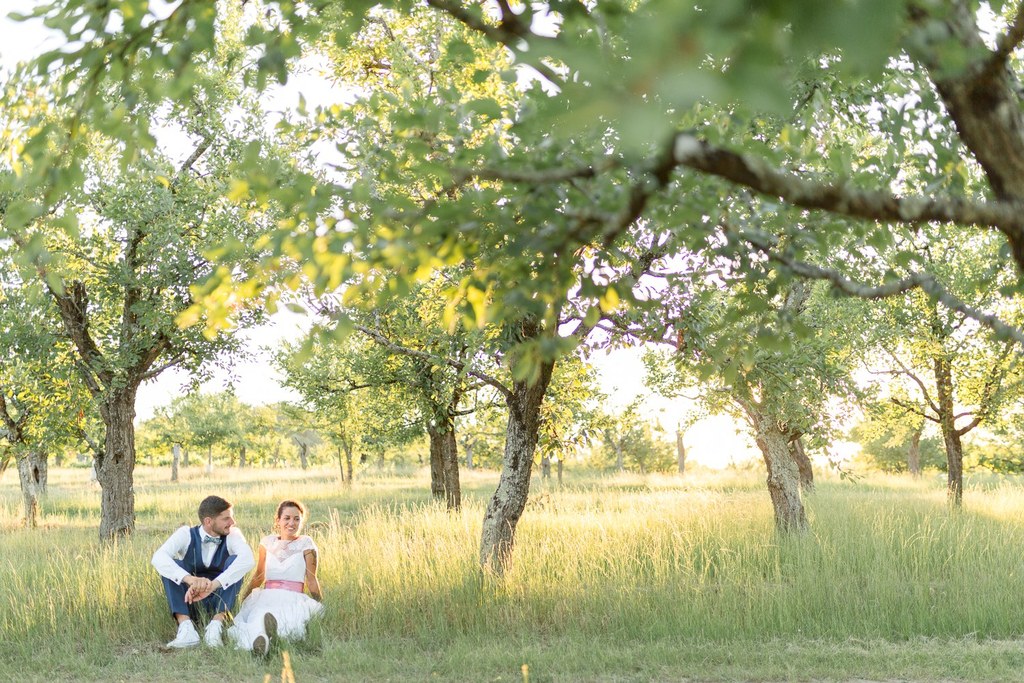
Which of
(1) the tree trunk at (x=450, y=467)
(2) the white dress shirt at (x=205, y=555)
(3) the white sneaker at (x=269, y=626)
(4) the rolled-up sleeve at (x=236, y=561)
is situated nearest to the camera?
(3) the white sneaker at (x=269, y=626)

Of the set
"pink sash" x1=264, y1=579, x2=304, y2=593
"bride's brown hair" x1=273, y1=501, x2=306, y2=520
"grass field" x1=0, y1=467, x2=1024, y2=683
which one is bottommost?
"grass field" x1=0, y1=467, x2=1024, y2=683

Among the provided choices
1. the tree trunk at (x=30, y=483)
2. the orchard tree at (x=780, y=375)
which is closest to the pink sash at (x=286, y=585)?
the orchard tree at (x=780, y=375)

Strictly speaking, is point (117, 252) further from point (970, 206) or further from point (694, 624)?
point (970, 206)

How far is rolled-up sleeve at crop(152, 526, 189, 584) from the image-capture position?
8.24 meters

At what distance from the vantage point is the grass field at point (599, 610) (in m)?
7.41

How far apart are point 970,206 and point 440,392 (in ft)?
50.5

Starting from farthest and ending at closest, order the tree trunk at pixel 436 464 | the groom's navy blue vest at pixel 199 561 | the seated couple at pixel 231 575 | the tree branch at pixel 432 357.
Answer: the tree trunk at pixel 436 464 < the tree branch at pixel 432 357 < the groom's navy blue vest at pixel 199 561 < the seated couple at pixel 231 575

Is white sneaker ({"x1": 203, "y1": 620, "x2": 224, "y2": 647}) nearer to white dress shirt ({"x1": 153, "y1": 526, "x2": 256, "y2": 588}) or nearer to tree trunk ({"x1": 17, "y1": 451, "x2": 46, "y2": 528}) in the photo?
white dress shirt ({"x1": 153, "y1": 526, "x2": 256, "y2": 588})

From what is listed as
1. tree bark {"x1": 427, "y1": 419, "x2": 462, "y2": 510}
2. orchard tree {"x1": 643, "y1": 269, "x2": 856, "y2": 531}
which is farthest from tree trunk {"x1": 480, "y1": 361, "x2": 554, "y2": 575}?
tree bark {"x1": 427, "y1": 419, "x2": 462, "y2": 510}

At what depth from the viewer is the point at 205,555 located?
28.0 feet

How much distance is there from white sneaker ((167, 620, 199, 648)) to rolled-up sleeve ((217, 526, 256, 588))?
1.59 feet

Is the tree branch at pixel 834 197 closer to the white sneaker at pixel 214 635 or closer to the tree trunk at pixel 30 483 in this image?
the white sneaker at pixel 214 635

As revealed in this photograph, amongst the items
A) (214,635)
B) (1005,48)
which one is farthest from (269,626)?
(1005,48)

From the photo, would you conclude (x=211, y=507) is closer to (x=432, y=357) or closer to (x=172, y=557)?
(x=172, y=557)
